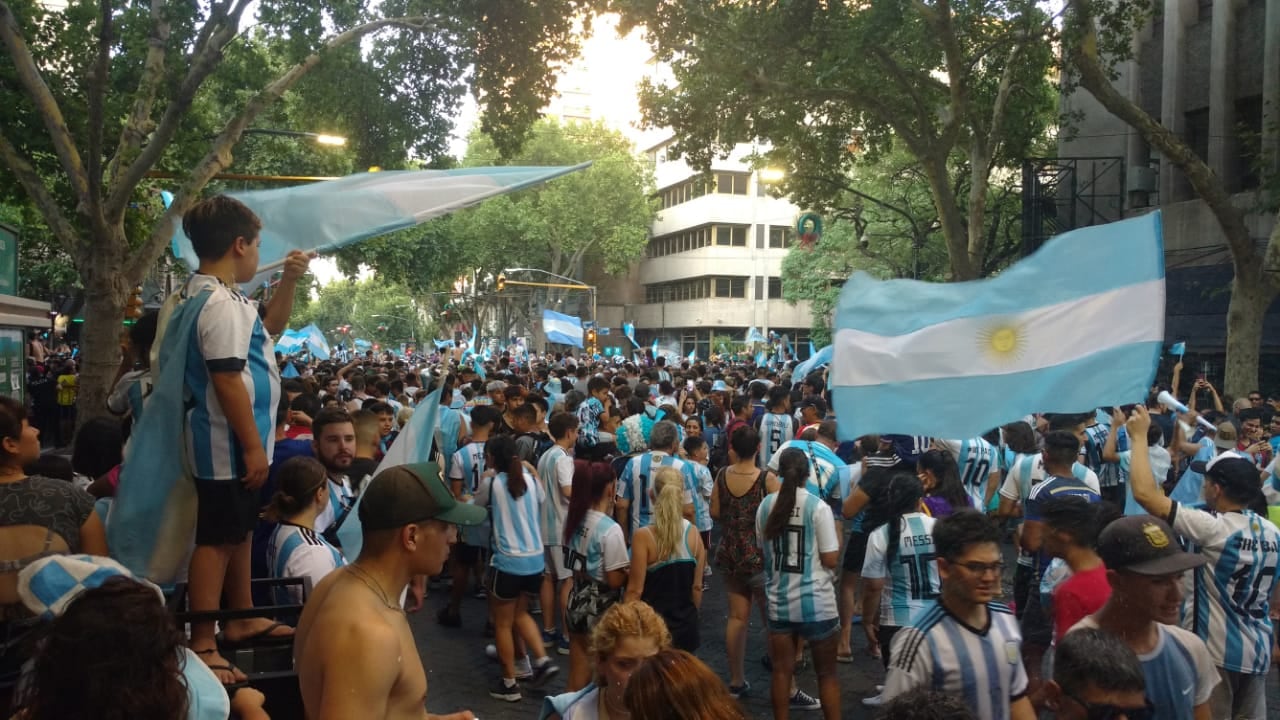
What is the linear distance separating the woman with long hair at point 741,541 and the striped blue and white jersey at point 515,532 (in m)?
1.30

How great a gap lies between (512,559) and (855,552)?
2565 mm

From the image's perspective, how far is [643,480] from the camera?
7590 millimetres

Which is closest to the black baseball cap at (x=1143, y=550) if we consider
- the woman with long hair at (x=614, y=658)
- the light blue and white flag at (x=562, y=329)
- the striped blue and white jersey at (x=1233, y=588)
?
the striped blue and white jersey at (x=1233, y=588)

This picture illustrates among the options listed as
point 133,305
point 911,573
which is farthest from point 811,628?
point 133,305

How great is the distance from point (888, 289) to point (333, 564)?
9.39 feet

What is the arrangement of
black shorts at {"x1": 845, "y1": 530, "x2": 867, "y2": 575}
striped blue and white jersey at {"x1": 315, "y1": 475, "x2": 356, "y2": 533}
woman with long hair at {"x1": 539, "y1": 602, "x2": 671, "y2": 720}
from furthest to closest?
→ 1. black shorts at {"x1": 845, "y1": 530, "x2": 867, "y2": 575}
2. striped blue and white jersey at {"x1": 315, "y1": 475, "x2": 356, "y2": 533}
3. woman with long hair at {"x1": 539, "y1": 602, "x2": 671, "y2": 720}

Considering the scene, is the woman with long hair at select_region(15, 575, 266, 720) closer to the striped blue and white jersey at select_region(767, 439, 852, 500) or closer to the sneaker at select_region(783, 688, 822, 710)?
the sneaker at select_region(783, 688, 822, 710)

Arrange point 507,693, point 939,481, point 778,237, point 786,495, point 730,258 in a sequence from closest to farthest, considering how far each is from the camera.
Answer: point 786,495 → point 939,481 → point 507,693 → point 730,258 → point 778,237

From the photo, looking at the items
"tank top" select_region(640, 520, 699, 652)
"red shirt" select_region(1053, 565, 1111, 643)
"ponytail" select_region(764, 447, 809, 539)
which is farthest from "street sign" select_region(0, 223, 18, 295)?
"red shirt" select_region(1053, 565, 1111, 643)

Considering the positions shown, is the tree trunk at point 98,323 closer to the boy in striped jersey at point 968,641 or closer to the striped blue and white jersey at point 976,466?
the striped blue and white jersey at point 976,466

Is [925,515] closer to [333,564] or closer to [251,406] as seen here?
[333,564]

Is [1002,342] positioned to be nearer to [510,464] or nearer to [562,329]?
[510,464]

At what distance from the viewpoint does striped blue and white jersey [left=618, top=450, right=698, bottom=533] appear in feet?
24.6

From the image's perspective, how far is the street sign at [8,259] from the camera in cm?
1327
